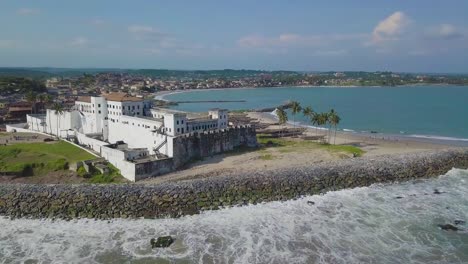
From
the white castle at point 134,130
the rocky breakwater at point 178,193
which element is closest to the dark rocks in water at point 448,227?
the rocky breakwater at point 178,193

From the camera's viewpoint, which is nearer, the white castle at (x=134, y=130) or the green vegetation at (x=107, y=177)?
the green vegetation at (x=107, y=177)

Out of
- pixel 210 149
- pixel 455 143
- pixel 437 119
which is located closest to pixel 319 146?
pixel 210 149

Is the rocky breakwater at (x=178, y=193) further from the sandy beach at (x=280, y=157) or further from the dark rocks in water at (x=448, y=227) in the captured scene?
the dark rocks in water at (x=448, y=227)

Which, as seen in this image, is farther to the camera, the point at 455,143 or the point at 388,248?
the point at 455,143

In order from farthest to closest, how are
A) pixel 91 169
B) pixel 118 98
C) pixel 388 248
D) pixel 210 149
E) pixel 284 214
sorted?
pixel 118 98, pixel 210 149, pixel 91 169, pixel 284 214, pixel 388 248

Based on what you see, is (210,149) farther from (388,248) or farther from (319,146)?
(388,248)

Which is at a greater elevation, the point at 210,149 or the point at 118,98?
the point at 118,98
